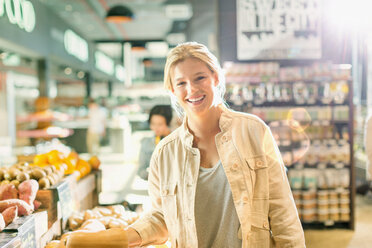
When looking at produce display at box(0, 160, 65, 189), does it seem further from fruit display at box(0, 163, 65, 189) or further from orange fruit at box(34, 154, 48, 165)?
orange fruit at box(34, 154, 48, 165)

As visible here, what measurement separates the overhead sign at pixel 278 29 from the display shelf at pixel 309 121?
304mm

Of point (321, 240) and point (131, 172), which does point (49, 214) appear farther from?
point (131, 172)

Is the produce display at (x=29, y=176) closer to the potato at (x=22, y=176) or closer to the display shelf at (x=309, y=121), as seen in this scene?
the potato at (x=22, y=176)

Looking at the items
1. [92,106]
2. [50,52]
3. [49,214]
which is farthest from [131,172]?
[49,214]

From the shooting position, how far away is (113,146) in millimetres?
12492

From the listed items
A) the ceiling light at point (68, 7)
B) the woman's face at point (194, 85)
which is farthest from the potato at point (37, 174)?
the ceiling light at point (68, 7)

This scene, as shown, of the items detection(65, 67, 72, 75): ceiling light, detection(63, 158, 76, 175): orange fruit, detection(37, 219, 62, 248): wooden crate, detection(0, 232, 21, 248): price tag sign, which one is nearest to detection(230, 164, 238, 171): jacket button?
detection(0, 232, 21, 248): price tag sign

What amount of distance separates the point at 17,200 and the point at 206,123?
100 centimetres

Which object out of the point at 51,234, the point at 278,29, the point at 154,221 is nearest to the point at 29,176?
the point at 51,234

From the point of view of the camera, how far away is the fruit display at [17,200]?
1.63 meters

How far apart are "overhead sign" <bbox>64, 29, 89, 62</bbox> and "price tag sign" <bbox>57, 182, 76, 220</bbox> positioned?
953 centimetres

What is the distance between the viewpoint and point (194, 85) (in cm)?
148

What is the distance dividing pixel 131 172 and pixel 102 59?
952cm

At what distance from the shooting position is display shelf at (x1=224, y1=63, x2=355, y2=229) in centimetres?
507
